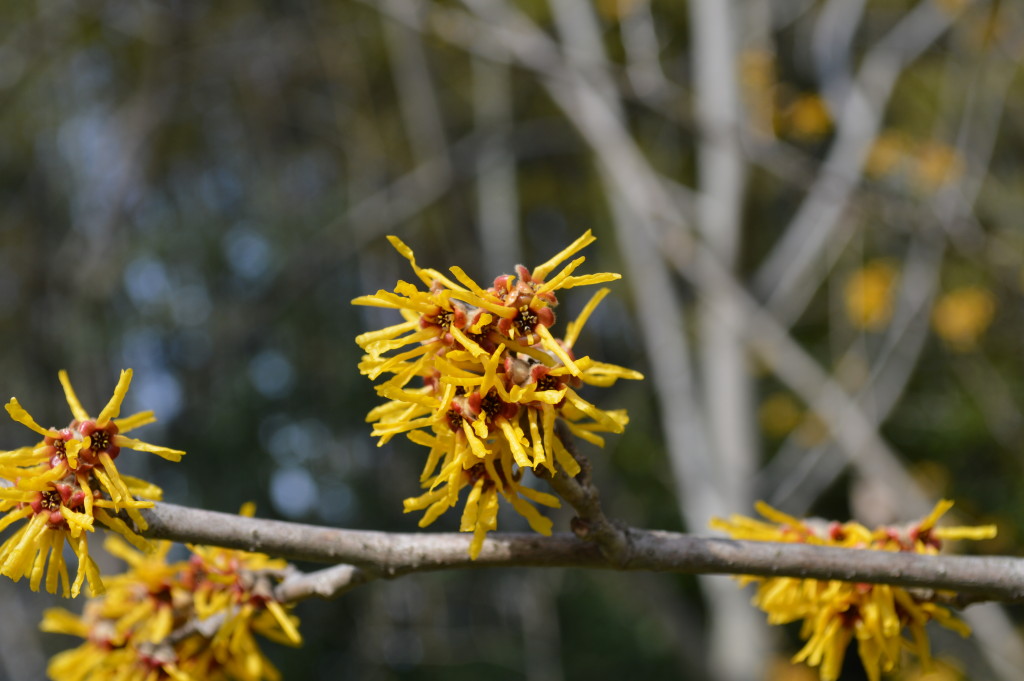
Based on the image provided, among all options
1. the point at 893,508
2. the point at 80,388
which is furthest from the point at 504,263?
the point at 80,388

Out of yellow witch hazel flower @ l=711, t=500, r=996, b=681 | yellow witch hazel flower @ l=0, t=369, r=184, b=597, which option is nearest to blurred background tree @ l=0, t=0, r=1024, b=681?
yellow witch hazel flower @ l=711, t=500, r=996, b=681

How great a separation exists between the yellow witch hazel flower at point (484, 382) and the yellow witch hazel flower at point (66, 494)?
0.28 meters

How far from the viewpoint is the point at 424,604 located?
1030 centimetres

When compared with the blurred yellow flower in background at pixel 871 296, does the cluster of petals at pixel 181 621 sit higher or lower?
lower

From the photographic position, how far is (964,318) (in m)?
6.55

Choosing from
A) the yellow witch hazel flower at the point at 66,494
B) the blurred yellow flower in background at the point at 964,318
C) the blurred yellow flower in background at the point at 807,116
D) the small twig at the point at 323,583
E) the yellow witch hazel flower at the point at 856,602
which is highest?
the blurred yellow flower in background at the point at 807,116

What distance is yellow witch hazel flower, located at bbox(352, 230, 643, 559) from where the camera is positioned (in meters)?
0.93

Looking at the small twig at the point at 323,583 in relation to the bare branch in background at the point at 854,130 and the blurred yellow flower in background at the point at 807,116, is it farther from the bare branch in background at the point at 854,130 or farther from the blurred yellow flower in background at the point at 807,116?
the blurred yellow flower in background at the point at 807,116

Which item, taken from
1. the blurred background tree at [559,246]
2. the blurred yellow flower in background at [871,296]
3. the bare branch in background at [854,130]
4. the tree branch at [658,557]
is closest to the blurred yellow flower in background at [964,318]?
the blurred background tree at [559,246]

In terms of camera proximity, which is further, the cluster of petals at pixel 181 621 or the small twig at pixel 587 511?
the cluster of petals at pixel 181 621

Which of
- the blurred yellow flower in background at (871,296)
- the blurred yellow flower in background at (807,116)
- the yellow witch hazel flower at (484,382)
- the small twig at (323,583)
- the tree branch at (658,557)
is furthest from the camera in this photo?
the blurred yellow flower in background at (871,296)

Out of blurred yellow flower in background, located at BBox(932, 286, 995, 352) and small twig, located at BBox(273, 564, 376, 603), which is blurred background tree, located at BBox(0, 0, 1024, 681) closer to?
blurred yellow flower in background, located at BBox(932, 286, 995, 352)

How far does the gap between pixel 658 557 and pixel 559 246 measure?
775cm

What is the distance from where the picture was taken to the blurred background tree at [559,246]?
13.8ft
